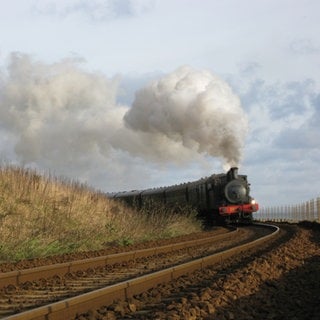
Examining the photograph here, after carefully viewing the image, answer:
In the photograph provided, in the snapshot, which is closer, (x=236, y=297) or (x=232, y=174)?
(x=236, y=297)

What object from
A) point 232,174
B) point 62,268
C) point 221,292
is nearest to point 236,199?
point 232,174

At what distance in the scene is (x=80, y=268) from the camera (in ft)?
35.4

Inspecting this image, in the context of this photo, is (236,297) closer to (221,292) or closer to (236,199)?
(221,292)

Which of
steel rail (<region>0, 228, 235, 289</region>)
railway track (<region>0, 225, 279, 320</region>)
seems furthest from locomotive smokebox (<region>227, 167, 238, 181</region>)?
railway track (<region>0, 225, 279, 320</region>)

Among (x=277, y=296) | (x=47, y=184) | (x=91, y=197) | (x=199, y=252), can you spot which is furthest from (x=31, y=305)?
(x=91, y=197)

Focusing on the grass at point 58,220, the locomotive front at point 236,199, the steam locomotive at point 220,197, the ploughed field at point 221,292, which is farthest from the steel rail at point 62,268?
the steam locomotive at point 220,197

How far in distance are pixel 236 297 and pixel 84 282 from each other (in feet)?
10.0

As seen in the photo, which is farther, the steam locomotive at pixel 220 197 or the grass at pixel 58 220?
the steam locomotive at pixel 220 197

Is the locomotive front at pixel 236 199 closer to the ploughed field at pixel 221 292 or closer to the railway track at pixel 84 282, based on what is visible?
the railway track at pixel 84 282

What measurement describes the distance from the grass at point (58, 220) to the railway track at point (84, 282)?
266 centimetres

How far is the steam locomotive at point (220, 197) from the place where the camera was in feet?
94.4

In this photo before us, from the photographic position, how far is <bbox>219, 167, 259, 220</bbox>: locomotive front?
2862 cm

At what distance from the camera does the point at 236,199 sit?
94.4 feet

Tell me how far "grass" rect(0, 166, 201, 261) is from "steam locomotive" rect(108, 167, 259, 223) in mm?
5559
